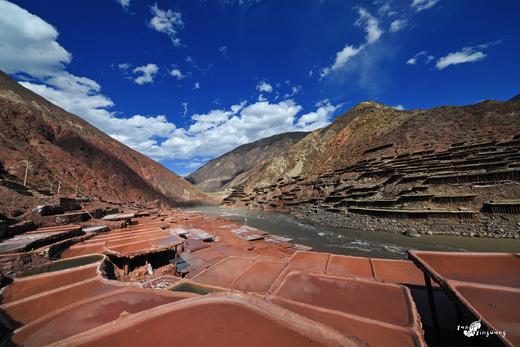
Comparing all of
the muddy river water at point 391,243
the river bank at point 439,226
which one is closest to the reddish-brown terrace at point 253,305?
the muddy river water at point 391,243

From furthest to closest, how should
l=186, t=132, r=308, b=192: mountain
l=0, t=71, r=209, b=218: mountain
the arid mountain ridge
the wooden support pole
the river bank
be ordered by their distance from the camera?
l=186, t=132, r=308, b=192: mountain < the arid mountain ridge < l=0, t=71, r=209, b=218: mountain < the river bank < the wooden support pole

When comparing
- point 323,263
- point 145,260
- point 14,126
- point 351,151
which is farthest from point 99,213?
point 351,151

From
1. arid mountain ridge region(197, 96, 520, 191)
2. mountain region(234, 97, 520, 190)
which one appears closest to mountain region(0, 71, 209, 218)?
arid mountain ridge region(197, 96, 520, 191)

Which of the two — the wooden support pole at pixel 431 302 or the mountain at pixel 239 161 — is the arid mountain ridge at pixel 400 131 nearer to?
the wooden support pole at pixel 431 302

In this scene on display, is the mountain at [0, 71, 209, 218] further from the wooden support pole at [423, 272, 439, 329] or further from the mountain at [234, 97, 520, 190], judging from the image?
the mountain at [234, 97, 520, 190]

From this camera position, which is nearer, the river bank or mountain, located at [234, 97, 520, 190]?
the river bank

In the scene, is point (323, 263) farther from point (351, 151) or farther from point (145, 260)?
point (351, 151)

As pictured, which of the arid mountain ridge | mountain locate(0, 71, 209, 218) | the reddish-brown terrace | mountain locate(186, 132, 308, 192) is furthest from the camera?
mountain locate(186, 132, 308, 192)
